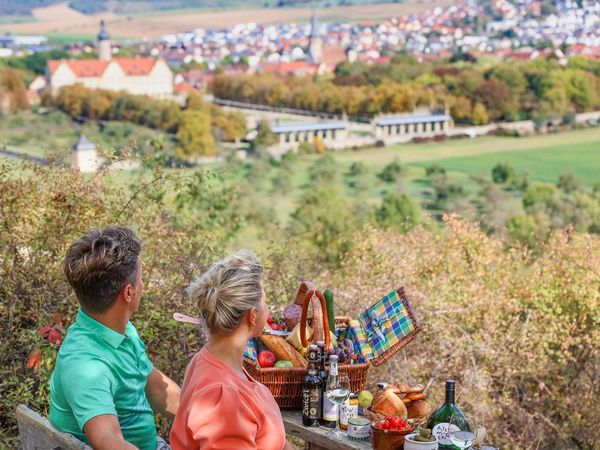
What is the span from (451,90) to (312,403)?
64540 millimetres

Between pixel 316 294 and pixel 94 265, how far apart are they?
0.77 metres

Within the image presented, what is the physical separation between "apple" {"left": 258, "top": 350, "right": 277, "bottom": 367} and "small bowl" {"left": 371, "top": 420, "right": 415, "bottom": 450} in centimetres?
49

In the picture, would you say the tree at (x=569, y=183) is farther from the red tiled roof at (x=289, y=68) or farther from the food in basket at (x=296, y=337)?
the red tiled roof at (x=289, y=68)

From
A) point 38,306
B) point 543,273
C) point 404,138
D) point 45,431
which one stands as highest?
point 45,431

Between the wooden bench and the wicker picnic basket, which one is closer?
the wooden bench

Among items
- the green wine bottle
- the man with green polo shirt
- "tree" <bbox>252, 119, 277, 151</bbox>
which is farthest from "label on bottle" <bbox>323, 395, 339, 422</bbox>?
"tree" <bbox>252, 119, 277, 151</bbox>

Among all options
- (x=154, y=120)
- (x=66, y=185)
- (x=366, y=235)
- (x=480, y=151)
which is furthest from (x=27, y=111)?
(x=66, y=185)

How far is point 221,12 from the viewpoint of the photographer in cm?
11625

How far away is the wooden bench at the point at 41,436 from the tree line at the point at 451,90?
199 ft

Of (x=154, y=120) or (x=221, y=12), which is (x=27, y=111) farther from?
(x=221, y=12)

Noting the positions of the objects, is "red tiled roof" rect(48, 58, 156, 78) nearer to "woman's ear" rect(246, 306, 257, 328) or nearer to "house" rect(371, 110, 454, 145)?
"house" rect(371, 110, 454, 145)

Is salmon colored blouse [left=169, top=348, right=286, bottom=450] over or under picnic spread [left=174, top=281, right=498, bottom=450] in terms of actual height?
over

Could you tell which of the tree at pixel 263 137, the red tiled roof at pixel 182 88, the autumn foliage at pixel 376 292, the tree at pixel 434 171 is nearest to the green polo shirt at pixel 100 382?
the autumn foliage at pixel 376 292

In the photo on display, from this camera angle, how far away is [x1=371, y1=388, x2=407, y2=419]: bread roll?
2533 mm
